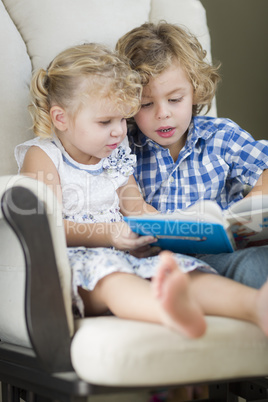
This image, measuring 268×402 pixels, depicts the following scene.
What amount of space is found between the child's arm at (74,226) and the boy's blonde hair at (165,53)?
331 mm

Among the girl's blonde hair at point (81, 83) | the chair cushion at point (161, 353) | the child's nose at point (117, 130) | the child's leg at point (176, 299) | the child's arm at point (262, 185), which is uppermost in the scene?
the girl's blonde hair at point (81, 83)

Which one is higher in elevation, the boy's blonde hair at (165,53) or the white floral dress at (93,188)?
the boy's blonde hair at (165,53)

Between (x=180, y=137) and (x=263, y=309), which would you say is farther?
(x=180, y=137)

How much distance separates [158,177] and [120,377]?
0.75 m

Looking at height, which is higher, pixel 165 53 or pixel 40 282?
pixel 165 53

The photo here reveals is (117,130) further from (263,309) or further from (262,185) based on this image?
(263,309)

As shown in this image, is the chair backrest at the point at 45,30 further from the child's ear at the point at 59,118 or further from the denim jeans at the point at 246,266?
the denim jeans at the point at 246,266

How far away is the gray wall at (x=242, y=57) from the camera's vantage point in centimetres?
244

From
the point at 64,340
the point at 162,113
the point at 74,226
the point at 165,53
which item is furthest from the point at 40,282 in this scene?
the point at 165,53

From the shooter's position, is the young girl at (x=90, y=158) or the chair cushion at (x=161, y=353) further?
the young girl at (x=90, y=158)

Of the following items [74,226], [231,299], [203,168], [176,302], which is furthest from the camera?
[203,168]

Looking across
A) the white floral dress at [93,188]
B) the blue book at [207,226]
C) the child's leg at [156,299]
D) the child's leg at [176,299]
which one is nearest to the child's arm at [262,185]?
the blue book at [207,226]

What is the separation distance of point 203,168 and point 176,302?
28.2 inches

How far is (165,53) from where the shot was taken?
1393 mm
